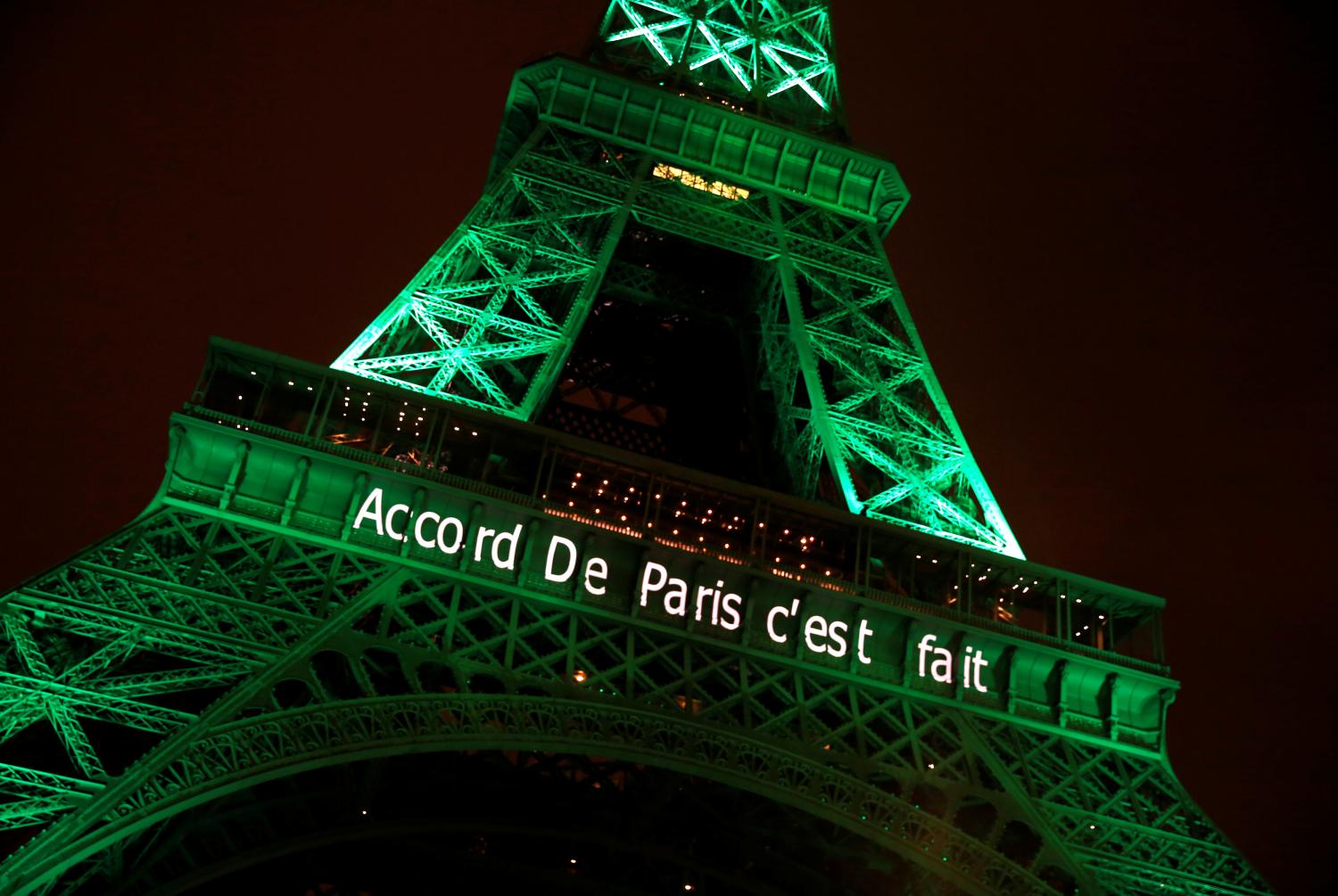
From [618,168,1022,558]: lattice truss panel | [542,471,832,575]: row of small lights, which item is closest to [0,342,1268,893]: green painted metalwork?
[542,471,832,575]: row of small lights

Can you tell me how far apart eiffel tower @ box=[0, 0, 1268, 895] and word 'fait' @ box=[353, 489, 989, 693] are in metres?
0.07

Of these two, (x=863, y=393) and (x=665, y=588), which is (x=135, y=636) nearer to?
(x=665, y=588)

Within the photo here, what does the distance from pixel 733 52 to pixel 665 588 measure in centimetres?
2031

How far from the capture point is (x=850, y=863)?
24.3 meters

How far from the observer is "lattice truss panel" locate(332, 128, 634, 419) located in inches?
961

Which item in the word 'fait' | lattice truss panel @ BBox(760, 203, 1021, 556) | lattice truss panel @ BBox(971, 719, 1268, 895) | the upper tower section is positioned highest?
the upper tower section

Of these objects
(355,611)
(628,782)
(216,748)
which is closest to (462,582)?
(355,611)

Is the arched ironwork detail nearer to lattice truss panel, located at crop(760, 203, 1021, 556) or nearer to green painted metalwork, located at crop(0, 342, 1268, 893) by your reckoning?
green painted metalwork, located at crop(0, 342, 1268, 893)

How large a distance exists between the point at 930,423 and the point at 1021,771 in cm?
921

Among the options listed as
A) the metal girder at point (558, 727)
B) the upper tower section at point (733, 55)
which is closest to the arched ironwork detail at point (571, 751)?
the metal girder at point (558, 727)

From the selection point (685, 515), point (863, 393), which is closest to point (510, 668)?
point (685, 515)

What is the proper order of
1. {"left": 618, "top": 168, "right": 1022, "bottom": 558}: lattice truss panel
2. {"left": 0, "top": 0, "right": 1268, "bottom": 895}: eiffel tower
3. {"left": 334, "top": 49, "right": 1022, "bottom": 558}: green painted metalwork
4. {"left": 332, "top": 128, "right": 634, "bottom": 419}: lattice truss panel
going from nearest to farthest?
1. {"left": 0, "top": 0, "right": 1268, "bottom": 895}: eiffel tower
2. {"left": 332, "top": 128, "right": 634, "bottom": 419}: lattice truss panel
3. {"left": 334, "top": 49, "right": 1022, "bottom": 558}: green painted metalwork
4. {"left": 618, "top": 168, "right": 1022, "bottom": 558}: lattice truss panel

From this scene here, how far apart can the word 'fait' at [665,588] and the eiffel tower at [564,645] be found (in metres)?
0.07

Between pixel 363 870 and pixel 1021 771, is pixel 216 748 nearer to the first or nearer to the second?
pixel 363 870
